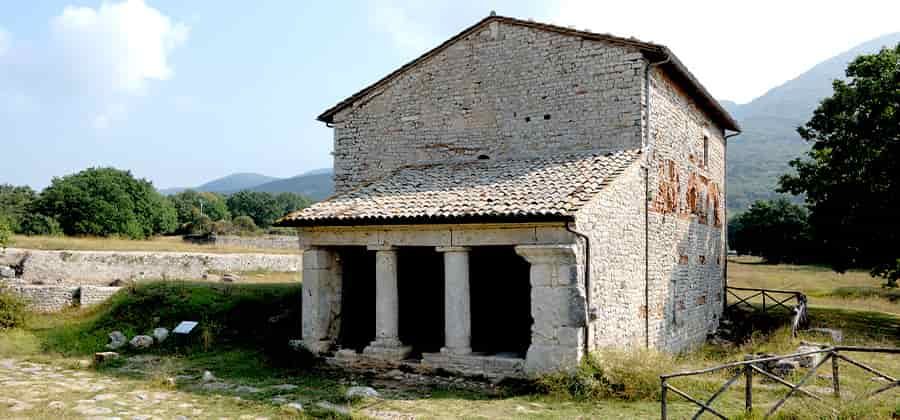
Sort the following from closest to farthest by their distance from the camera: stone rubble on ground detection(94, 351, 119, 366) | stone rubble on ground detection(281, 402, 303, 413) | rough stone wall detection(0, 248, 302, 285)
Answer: stone rubble on ground detection(281, 402, 303, 413), stone rubble on ground detection(94, 351, 119, 366), rough stone wall detection(0, 248, 302, 285)

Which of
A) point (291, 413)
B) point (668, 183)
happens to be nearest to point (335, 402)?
point (291, 413)

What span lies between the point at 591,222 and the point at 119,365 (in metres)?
9.30

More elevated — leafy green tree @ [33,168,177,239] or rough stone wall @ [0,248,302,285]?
leafy green tree @ [33,168,177,239]

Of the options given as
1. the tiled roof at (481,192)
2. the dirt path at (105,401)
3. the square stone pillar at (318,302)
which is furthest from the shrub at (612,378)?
Result: the square stone pillar at (318,302)

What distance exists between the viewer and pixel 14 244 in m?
20.3

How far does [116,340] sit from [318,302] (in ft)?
15.9

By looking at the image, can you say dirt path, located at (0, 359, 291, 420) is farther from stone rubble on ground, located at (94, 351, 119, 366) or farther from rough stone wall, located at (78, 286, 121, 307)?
rough stone wall, located at (78, 286, 121, 307)

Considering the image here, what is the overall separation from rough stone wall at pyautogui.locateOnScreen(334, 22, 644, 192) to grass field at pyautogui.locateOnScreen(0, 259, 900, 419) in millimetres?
4505

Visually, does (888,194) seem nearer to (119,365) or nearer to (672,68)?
(672,68)

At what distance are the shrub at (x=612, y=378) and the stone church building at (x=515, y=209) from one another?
0.95ft

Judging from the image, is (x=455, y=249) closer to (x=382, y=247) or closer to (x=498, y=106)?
(x=382, y=247)

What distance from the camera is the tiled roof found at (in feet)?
34.9

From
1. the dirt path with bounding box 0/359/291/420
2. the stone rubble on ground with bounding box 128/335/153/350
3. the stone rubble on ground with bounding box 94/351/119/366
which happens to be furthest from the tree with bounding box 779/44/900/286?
the stone rubble on ground with bounding box 94/351/119/366

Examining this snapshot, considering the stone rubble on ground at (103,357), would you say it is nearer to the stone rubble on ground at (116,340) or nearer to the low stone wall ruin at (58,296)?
the stone rubble on ground at (116,340)
